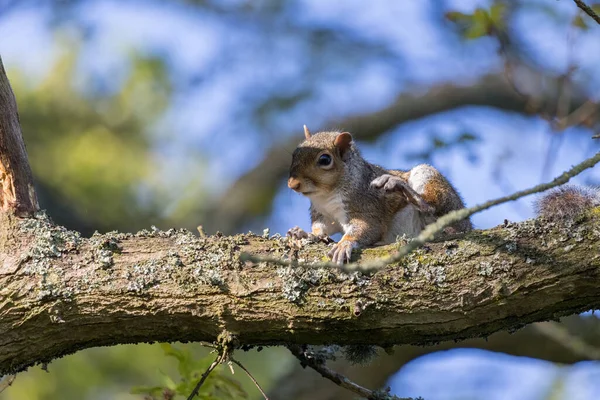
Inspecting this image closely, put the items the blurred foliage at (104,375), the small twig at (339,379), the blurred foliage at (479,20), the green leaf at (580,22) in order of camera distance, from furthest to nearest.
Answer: the blurred foliage at (104,375), the blurred foliage at (479,20), the green leaf at (580,22), the small twig at (339,379)

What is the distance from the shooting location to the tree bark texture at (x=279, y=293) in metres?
2.59

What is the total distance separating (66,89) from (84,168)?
4.14ft

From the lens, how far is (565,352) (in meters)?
5.12

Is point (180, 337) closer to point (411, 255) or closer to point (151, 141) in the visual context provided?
point (411, 255)

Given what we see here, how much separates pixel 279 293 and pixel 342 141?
1.65 meters

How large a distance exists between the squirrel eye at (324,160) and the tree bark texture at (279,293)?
1.25 m

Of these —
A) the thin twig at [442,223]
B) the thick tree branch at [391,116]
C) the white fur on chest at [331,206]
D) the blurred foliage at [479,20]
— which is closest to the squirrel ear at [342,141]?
the white fur on chest at [331,206]

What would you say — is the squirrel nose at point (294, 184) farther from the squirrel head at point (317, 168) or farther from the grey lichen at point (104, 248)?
the grey lichen at point (104, 248)

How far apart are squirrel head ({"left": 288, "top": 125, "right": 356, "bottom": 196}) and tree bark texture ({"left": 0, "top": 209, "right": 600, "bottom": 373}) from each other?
115 cm

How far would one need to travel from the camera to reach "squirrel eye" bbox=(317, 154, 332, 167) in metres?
4.02

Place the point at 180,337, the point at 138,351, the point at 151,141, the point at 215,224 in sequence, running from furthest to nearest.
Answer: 1. the point at 151,141
2. the point at 138,351
3. the point at 215,224
4. the point at 180,337

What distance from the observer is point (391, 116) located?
23.4 ft

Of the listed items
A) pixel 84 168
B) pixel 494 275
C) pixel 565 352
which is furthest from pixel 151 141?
pixel 494 275

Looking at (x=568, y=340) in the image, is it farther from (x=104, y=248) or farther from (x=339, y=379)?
(x=104, y=248)
